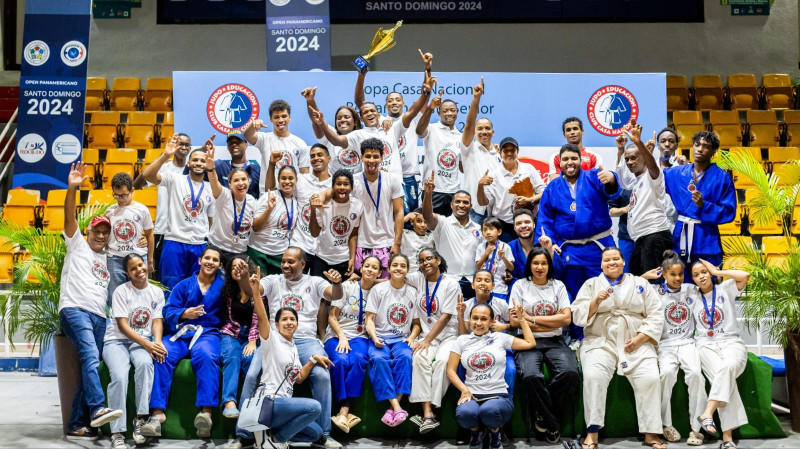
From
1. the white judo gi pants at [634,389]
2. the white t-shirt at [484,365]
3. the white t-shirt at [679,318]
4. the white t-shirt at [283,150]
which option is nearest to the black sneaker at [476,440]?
the white t-shirt at [484,365]

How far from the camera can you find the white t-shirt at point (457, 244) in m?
7.44

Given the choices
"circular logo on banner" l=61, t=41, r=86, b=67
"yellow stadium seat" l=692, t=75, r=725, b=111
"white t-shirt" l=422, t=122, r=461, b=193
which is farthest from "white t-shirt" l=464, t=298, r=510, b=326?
"yellow stadium seat" l=692, t=75, r=725, b=111

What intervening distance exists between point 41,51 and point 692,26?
33.4 ft

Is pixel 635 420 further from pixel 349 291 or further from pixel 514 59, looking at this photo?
pixel 514 59

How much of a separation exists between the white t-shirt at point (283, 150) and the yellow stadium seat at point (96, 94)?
683 cm

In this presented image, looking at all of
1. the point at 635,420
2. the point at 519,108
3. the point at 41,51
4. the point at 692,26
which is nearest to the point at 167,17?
the point at 41,51

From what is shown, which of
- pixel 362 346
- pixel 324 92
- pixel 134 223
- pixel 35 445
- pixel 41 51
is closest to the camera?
pixel 35 445

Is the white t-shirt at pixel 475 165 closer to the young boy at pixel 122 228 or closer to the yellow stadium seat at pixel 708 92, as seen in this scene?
the young boy at pixel 122 228

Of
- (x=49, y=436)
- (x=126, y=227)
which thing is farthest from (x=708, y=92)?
(x=49, y=436)

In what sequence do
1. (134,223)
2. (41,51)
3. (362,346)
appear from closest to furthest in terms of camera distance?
(362,346) → (134,223) → (41,51)

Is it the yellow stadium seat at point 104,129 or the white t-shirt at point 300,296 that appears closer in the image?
the white t-shirt at point 300,296

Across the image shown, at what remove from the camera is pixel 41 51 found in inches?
427

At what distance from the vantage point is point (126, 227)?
726 centimetres

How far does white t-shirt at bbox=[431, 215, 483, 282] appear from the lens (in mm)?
7438
